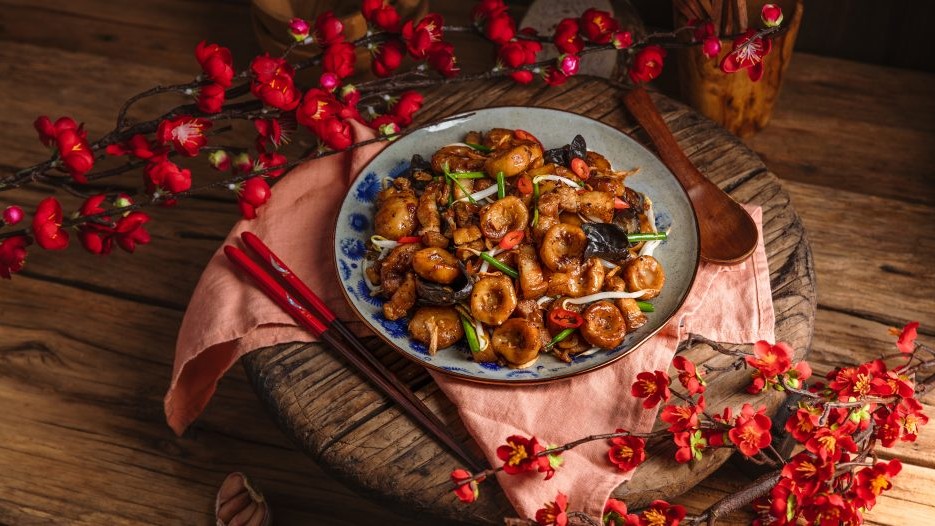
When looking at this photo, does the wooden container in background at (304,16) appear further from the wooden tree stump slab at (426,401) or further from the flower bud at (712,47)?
the flower bud at (712,47)

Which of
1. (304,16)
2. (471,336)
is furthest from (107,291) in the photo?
(471,336)

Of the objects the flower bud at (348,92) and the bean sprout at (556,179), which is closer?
the bean sprout at (556,179)

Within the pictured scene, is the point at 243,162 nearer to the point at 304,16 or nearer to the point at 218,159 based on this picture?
the point at 218,159

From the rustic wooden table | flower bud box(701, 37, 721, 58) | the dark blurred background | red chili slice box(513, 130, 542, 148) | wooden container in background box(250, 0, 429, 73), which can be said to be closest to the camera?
red chili slice box(513, 130, 542, 148)

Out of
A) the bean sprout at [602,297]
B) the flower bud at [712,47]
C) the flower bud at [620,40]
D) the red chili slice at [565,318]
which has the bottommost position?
the red chili slice at [565,318]

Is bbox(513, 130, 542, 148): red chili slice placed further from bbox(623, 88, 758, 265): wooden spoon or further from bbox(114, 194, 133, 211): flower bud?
bbox(114, 194, 133, 211): flower bud

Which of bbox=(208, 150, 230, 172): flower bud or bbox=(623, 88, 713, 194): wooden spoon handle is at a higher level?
bbox=(623, 88, 713, 194): wooden spoon handle

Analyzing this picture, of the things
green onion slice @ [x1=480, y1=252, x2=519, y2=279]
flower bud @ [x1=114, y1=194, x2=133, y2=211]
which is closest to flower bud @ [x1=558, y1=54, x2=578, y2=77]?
green onion slice @ [x1=480, y1=252, x2=519, y2=279]

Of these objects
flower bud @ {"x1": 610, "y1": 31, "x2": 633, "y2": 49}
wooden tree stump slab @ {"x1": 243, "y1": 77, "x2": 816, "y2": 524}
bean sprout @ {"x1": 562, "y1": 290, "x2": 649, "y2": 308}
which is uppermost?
flower bud @ {"x1": 610, "y1": 31, "x2": 633, "y2": 49}

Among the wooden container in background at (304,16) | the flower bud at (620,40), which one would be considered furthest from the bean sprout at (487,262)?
the wooden container in background at (304,16)
